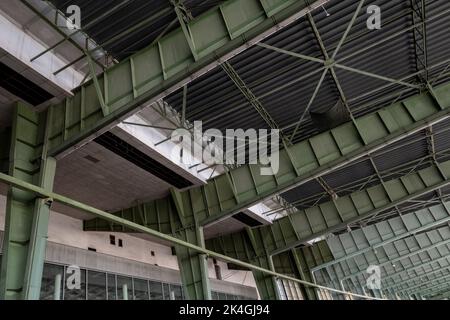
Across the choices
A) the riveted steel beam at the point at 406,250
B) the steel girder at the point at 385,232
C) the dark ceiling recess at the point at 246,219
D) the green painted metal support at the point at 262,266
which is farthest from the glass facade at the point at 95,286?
the riveted steel beam at the point at 406,250

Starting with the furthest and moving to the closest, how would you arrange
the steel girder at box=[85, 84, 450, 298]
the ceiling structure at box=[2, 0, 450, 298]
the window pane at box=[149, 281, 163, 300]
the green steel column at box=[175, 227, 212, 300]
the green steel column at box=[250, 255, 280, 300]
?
the green steel column at box=[250, 255, 280, 300]
the window pane at box=[149, 281, 163, 300]
the green steel column at box=[175, 227, 212, 300]
the steel girder at box=[85, 84, 450, 298]
the ceiling structure at box=[2, 0, 450, 298]

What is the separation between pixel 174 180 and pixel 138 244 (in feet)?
22.9

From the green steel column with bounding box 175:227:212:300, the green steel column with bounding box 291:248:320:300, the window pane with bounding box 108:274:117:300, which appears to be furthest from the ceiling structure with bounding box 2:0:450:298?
the green steel column with bounding box 291:248:320:300

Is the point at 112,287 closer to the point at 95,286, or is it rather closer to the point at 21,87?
the point at 95,286

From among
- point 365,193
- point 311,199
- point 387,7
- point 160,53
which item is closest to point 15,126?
point 160,53

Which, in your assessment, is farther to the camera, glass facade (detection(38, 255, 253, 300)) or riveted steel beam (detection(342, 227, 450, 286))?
riveted steel beam (detection(342, 227, 450, 286))

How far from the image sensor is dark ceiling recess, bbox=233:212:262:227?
87.7 ft

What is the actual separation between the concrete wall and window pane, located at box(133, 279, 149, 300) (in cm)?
43

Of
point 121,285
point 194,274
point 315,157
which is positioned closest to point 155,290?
point 121,285

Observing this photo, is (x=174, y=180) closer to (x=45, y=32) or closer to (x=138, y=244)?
(x=138, y=244)

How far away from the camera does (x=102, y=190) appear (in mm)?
19641

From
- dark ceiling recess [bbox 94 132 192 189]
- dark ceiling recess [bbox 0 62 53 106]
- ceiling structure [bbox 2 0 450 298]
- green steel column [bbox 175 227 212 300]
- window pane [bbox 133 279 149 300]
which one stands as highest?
ceiling structure [bbox 2 0 450 298]

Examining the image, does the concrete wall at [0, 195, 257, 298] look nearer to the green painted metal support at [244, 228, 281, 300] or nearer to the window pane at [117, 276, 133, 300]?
the window pane at [117, 276, 133, 300]

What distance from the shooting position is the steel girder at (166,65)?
11.5 m
